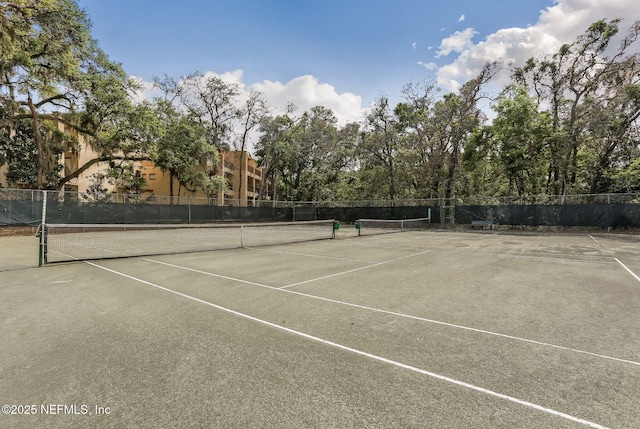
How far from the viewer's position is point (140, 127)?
26.1 m

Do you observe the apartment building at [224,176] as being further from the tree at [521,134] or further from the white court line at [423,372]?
the white court line at [423,372]

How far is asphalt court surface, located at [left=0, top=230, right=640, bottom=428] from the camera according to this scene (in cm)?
261

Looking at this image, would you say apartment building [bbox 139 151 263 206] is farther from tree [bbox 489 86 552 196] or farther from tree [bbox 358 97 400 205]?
tree [bbox 489 86 552 196]

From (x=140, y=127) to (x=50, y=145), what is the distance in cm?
1011

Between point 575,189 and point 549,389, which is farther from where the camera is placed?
point 575,189

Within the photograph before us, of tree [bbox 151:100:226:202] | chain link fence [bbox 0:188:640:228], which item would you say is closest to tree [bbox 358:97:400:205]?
chain link fence [bbox 0:188:640:228]

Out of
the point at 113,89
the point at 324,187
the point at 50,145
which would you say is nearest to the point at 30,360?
the point at 113,89

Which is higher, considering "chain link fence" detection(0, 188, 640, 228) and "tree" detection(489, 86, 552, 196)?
"tree" detection(489, 86, 552, 196)

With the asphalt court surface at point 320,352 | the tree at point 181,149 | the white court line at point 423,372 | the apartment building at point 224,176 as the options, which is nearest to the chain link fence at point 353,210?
the tree at point 181,149

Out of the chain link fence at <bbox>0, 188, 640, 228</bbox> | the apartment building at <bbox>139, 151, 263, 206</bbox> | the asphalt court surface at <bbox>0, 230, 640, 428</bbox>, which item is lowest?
the asphalt court surface at <bbox>0, 230, 640, 428</bbox>

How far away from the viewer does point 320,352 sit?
376 centimetres

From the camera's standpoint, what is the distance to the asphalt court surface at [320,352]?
2611 millimetres

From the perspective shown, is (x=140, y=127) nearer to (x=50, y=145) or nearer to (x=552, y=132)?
(x=50, y=145)

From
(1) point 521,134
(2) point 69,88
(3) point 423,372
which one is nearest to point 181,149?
(2) point 69,88
